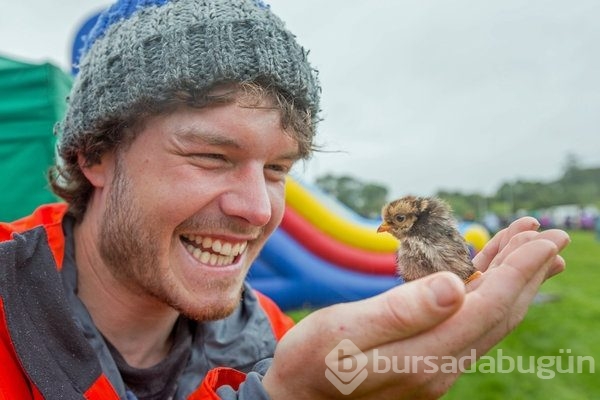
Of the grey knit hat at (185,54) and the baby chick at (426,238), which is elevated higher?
the grey knit hat at (185,54)

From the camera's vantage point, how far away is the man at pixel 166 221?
6.10 ft

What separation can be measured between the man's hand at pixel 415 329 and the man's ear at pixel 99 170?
4.50ft

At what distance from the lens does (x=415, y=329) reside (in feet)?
4.05

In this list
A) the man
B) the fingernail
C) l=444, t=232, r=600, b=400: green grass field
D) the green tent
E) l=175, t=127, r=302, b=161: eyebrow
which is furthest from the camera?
l=444, t=232, r=600, b=400: green grass field

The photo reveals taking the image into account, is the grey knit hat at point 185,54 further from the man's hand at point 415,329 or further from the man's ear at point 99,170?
the man's hand at point 415,329

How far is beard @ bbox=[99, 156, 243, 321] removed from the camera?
211 cm

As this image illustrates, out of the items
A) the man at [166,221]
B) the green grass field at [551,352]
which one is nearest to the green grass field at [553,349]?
the green grass field at [551,352]

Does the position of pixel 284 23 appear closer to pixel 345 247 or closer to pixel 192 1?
pixel 192 1

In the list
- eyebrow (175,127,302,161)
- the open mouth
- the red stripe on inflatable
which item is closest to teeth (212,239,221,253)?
the open mouth

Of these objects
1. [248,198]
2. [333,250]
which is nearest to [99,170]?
[248,198]

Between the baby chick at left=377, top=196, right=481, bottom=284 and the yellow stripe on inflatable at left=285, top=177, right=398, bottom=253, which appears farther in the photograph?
the yellow stripe on inflatable at left=285, top=177, right=398, bottom=253

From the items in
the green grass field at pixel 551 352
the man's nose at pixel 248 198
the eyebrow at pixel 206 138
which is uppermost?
the eyebrow at pixel 206 138

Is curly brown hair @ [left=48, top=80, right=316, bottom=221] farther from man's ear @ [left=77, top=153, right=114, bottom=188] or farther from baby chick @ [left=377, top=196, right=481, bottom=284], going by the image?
baby chick @ [left=377, top=196, right=481, bottom=284]

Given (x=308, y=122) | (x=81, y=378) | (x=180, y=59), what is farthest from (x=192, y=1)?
(x=81, y=378)
